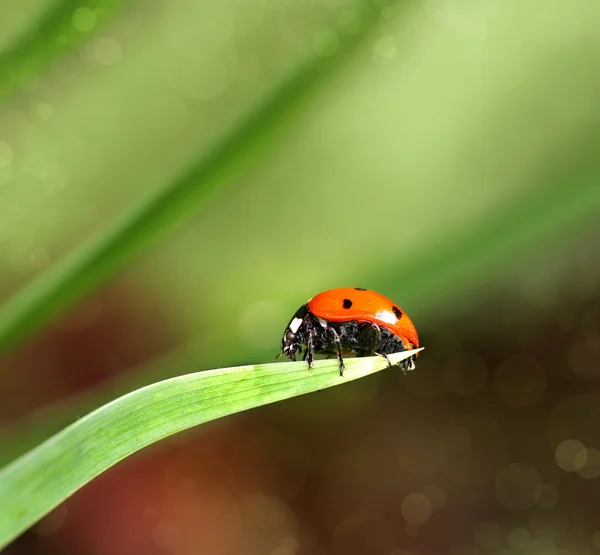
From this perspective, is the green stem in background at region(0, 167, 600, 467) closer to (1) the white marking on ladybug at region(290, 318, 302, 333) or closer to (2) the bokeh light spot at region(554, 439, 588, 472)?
(1) the white marking on ladybug at region(290, 318, 302, 333)

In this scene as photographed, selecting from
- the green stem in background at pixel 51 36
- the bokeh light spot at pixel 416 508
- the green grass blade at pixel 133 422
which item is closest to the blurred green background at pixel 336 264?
the bokeh light spot at pixel 416 508

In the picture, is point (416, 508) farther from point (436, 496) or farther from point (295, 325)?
point (295, 325)

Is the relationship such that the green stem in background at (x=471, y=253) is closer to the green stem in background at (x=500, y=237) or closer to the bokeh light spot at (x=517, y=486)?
the green stem in background at (x=500, y=237)

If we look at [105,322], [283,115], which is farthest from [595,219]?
[105,322]

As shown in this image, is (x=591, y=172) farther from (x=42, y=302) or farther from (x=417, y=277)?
(x=42, y=302)

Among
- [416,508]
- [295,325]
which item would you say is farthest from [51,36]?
[416,508]

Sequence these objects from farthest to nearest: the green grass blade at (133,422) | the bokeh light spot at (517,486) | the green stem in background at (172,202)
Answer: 1. the bokeh light spot at (517,486)
2. the green stem in background at (172,202)
3. the green grass blade at (133,422)

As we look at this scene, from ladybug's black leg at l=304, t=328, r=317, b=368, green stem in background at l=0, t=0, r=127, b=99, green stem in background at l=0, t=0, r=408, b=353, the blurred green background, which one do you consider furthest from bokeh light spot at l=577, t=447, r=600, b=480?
green stem in background at l=0, t=0, r=127, b=99
